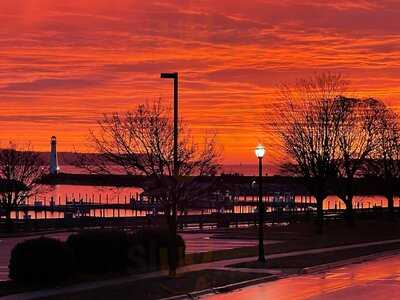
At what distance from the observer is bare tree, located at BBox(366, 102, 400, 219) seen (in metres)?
71.0

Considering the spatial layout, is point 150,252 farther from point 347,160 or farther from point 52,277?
point 347,160

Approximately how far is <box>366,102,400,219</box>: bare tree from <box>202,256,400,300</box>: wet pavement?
43.5 meters

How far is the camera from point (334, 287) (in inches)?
883

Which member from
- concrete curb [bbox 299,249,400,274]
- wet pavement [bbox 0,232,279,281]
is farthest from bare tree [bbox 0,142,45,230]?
concrete curb [bbox 299,249,400,274]

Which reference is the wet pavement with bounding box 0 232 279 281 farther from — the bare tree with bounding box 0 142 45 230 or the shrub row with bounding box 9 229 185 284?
the bare tree with bounding box 0 142 45 230

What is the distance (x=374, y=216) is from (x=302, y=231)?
27845 mm

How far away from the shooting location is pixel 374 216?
8088 centimetres

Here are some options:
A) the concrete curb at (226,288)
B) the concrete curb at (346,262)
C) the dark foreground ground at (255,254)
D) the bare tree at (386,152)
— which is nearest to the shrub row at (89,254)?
the dark foreground ground at (255,254)

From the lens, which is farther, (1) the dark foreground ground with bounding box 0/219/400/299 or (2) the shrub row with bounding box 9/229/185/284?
(2) the shrub row with bounding box 9/229/185/284

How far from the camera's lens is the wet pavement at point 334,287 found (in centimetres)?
2041

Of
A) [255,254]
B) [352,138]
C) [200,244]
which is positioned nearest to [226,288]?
[255,254]

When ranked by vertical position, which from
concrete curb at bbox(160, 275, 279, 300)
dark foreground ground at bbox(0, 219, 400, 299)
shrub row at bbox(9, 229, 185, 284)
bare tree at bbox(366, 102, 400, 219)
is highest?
bare tree at bbox(366, 102, 400, 219)

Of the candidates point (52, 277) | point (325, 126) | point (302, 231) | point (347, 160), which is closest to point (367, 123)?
point (347, 160)

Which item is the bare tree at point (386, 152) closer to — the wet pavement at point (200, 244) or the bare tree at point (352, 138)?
the bare tree at point (352, 138)
